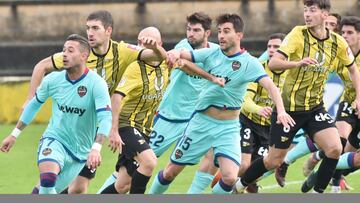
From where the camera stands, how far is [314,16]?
37.3ft

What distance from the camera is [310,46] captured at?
11.4 meters

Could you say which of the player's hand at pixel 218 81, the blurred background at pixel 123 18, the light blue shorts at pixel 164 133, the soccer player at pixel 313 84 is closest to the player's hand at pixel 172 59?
the player's hand at pixel 218 81

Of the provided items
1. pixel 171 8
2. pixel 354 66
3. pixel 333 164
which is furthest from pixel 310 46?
pixel 171 8

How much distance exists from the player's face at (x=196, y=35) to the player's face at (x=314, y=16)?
1394mm

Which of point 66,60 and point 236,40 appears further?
point 236,40

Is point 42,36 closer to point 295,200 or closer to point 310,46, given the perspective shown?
point 310,46

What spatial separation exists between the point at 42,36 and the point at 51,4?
836 millimetres

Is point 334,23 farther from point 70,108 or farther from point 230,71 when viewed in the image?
point 70,108

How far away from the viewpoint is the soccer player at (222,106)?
10.9 metres

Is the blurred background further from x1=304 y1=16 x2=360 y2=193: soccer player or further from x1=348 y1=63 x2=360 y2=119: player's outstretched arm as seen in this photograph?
x1=348 y1=63 x2=360 y2=119: player's outstretched arm

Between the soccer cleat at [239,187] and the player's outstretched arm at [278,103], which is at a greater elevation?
the player's outstretched arm at [278,103]

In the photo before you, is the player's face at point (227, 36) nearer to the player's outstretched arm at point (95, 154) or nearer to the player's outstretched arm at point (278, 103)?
the player's outstretched arm at point (278, 103)

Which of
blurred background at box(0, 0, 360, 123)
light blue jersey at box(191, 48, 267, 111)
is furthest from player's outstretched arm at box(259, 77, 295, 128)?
blurred background at box(0, 0, 360, 123)

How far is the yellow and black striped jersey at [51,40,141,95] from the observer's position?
36.6 ft
